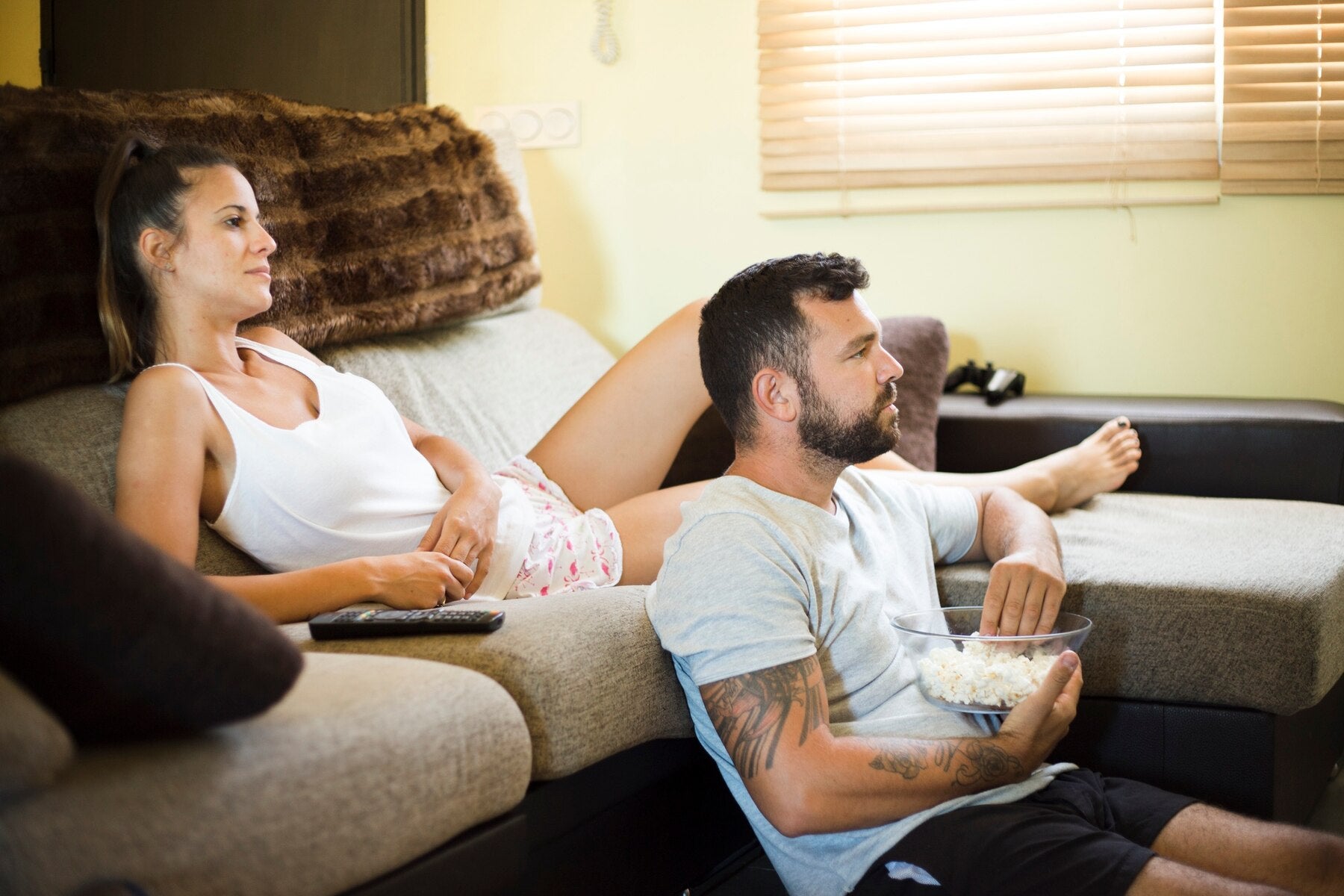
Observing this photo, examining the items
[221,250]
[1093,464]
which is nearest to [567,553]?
[221,250]

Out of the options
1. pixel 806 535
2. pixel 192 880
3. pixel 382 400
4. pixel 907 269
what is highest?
pixel 907 269

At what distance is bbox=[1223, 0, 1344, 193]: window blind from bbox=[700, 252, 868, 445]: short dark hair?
1.56 meters

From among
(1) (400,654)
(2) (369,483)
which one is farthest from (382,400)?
(1) (400,654)

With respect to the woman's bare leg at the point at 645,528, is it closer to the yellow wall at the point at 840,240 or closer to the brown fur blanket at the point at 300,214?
the brown fur blanket at the point at 300,214

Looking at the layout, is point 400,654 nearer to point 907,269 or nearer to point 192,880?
point 192,880

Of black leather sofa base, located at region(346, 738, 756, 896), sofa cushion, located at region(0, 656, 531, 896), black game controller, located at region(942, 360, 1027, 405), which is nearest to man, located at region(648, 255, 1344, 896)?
black leather sofa base, located at region(346, 738, 756, 896)

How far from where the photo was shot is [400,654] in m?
1.19

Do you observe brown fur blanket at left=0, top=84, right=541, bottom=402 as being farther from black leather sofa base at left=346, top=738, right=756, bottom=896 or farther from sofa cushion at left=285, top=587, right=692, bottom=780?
black leather sofa base at left=346, top=738, right=756, bottom=896

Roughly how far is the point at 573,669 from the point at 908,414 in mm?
1242

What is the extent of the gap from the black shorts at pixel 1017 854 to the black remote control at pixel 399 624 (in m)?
0.46

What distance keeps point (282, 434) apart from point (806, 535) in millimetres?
717

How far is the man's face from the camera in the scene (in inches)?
51.3

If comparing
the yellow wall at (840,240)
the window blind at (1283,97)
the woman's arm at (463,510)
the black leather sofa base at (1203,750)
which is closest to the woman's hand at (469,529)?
the woman's arm at (463,510)

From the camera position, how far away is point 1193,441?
2.20 metres
